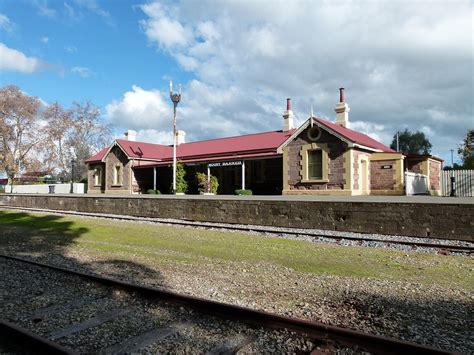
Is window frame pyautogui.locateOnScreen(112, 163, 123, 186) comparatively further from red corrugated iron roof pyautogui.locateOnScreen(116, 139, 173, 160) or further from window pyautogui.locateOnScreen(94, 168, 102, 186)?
window pyautogui.locateOnScreen(94, 168, 102, 186)

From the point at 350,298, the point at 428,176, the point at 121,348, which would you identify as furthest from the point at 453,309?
the point at 428,176

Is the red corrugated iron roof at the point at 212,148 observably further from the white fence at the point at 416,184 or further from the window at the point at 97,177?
the white fence at the point at 416,184

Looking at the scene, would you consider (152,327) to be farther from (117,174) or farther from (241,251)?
(117,174)

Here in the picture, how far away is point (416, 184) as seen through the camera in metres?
22.4

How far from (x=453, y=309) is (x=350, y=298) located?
49.5 inches

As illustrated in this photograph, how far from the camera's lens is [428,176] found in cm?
2469

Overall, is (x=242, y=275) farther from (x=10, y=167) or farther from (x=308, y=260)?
(x=10, y=167)

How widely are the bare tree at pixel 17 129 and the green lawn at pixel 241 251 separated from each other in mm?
38231

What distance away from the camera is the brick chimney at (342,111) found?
2727 cm

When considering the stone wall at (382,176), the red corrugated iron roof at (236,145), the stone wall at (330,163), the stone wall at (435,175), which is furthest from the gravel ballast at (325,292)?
the stone wall at (435,175)

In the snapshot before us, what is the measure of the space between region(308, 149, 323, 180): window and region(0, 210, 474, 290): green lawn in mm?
11098

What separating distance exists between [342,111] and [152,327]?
84.0ft

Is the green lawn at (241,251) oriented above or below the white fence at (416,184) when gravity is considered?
below

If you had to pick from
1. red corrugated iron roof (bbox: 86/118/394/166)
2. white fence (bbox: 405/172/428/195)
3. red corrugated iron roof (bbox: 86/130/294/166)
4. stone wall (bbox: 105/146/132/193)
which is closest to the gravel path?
red corrugated iron roof (bbox: 86/118/394/166)
